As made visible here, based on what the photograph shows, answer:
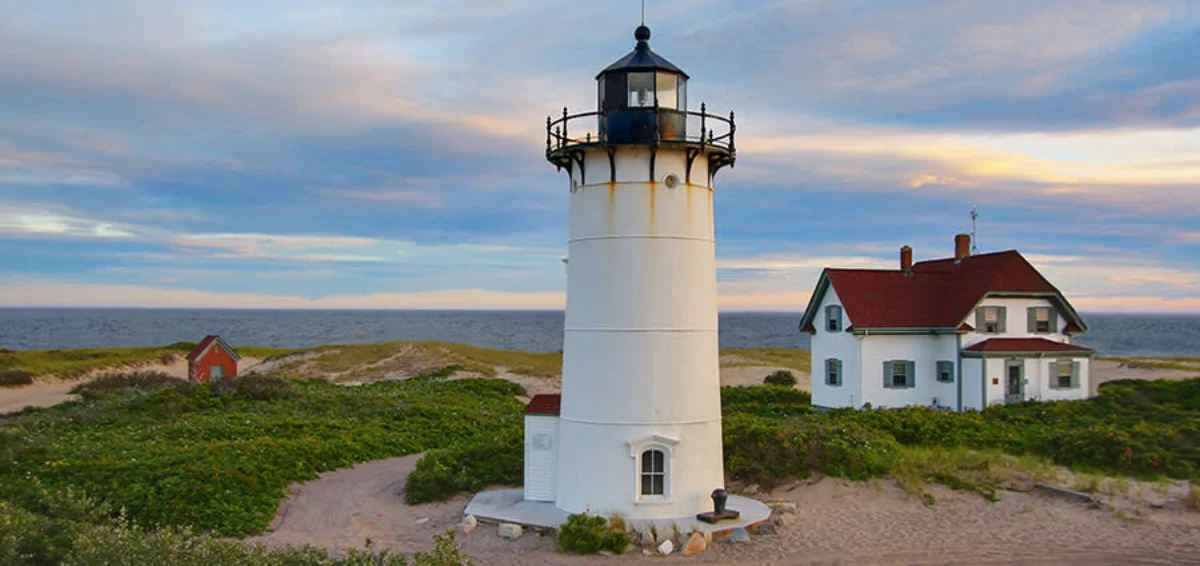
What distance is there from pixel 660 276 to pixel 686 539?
425cm

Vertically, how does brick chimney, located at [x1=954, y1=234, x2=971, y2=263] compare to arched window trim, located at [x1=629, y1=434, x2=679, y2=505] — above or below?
above

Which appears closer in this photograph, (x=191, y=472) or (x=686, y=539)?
(x=686, y=539)

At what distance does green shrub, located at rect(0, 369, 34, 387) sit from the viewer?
134 feet

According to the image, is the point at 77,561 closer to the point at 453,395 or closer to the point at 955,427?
the point at 955,427

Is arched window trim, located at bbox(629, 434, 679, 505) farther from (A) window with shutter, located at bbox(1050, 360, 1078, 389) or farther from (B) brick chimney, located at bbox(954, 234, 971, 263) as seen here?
(B) brick chimney, located at bbox(954, 234, 971, 263)

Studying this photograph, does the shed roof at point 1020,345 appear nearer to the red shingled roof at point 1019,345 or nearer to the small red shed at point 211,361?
the red shingled roof at point 1019,345

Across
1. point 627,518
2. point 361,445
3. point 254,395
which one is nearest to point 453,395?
point 254,395

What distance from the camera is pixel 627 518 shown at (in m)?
15.2

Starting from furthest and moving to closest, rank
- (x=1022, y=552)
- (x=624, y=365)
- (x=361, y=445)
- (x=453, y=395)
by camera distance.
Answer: (x=453, y=395) → (x=361, y=445) → (x=624, y=365) → (x=1022, y=552)

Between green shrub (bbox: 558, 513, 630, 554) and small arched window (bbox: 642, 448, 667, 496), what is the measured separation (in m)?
1.11

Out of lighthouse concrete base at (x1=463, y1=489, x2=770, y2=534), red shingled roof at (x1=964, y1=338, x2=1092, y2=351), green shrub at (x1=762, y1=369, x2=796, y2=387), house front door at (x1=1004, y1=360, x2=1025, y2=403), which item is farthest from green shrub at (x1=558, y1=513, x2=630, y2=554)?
green shrub at (x1=762, y1=369, x2=796, y2=387)

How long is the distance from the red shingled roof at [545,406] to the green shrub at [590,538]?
8.58 feet

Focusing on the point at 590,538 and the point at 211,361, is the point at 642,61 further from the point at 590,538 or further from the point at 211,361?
the point at 211,361

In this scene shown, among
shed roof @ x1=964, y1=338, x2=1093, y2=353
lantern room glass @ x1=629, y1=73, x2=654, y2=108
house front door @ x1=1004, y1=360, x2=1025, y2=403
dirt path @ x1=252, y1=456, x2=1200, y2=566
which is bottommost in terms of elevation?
dirt path @ x1=252, y1=456, x2=1200, y2=566
